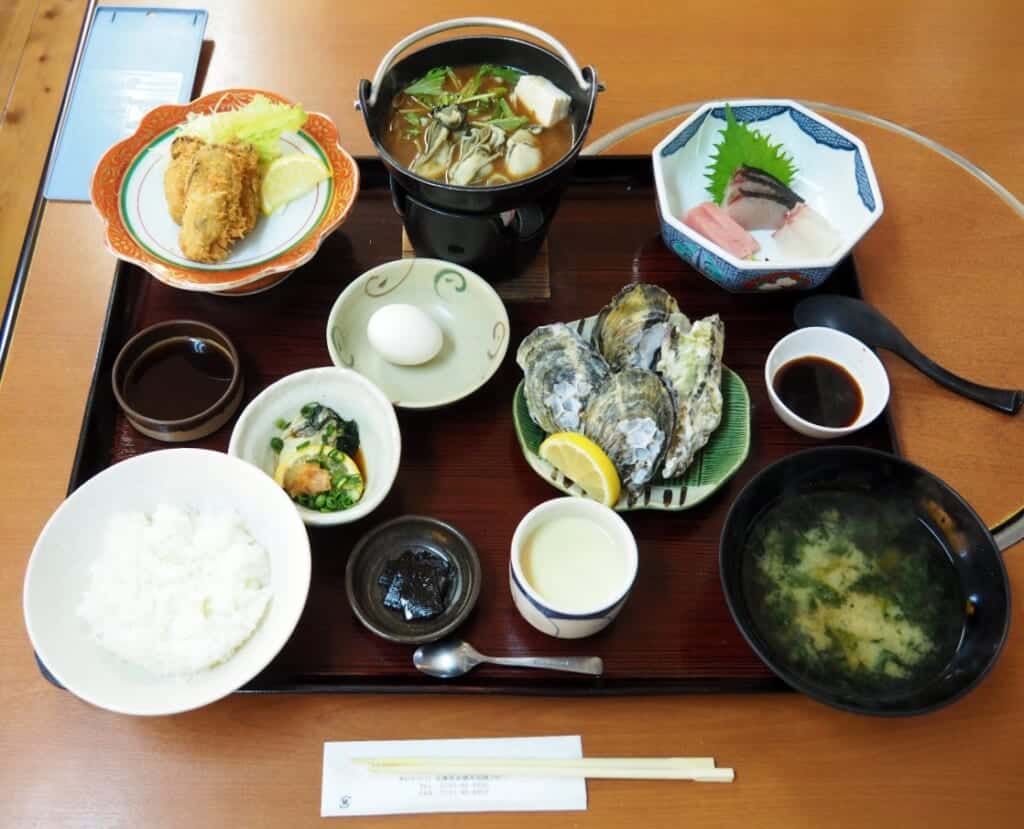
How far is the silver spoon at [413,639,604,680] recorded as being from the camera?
1.21 m

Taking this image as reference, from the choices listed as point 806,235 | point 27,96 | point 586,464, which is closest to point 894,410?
point 806,235

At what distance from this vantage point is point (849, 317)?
1554 mm

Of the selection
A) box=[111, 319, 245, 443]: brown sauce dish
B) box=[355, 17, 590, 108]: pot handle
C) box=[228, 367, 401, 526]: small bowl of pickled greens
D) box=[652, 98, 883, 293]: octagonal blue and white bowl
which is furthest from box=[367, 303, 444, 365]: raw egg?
box=[652, 98, 883, 293]: octagonal blue and white bowl

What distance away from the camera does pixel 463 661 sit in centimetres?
121

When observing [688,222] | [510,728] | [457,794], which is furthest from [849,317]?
[457,794]

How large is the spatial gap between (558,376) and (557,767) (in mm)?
634

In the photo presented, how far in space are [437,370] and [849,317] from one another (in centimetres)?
83

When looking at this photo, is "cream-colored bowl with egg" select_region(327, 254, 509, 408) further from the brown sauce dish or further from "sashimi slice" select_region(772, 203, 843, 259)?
"sashimi slice" select_region(772, 203, 843, 259)

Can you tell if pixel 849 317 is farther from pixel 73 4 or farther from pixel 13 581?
pixel 73 4

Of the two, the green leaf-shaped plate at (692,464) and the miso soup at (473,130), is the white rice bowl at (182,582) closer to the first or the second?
the green leaf-shaped plate at (692,464)

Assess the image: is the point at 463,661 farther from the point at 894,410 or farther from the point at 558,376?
the point at 894,410

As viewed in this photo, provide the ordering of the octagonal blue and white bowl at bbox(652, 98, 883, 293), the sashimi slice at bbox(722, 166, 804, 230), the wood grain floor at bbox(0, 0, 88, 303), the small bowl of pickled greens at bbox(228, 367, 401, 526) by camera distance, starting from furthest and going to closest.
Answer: the wood grain floor at bbox(0, 0, 88, 303), the sashimi slice at bbox(722, 166, 804, 230), the octagonal blue and white bowl at bbox(652, 98, 883, 293), the small bowl of pickled greens at bbox(228, 367, 401, 526)

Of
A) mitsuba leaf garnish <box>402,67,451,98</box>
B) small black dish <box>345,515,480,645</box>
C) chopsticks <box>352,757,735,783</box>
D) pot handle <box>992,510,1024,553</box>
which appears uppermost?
mitsuba leaf garnish <box>402,67,451,98</box>

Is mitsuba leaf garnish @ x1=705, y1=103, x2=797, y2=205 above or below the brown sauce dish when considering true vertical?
above
